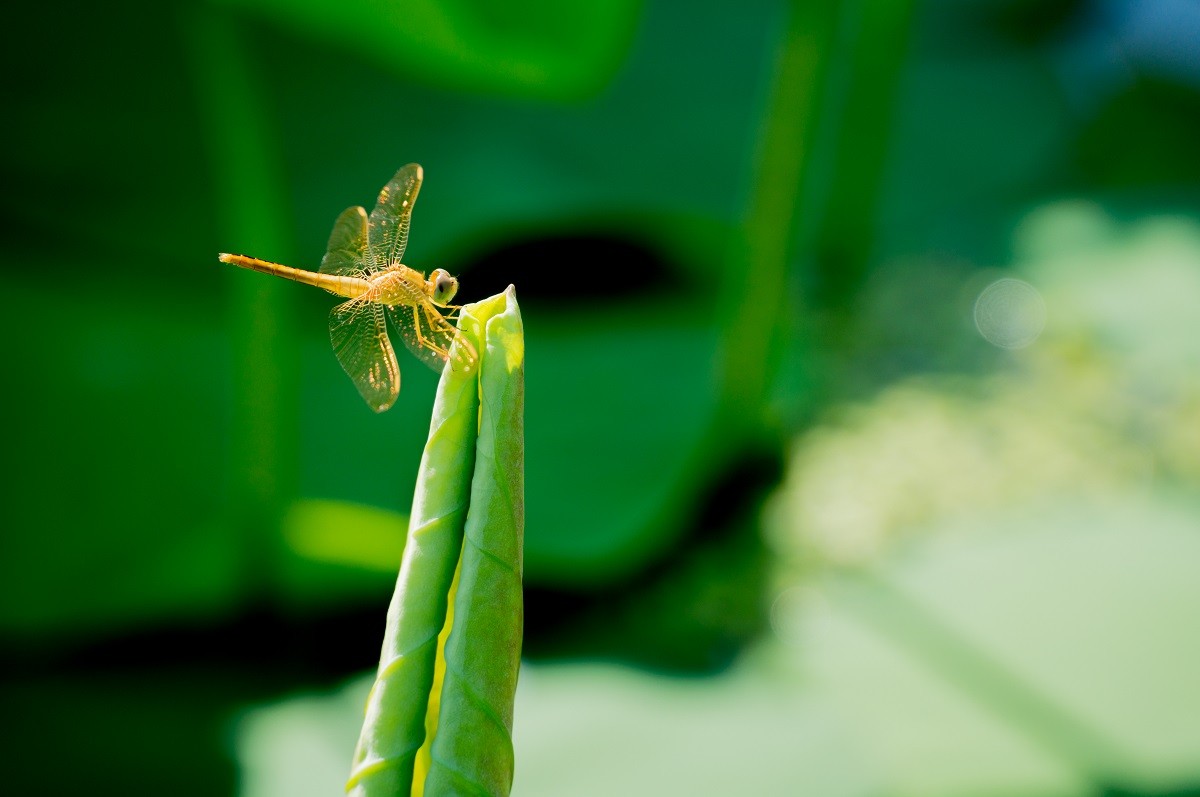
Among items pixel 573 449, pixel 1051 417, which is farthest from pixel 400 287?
pixel 1051 417

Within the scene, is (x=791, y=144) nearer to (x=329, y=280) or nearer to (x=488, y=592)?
(x=329, y=280)

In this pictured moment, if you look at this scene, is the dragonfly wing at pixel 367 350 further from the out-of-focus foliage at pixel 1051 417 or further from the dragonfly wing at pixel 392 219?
the out-of-focus foliage at pixel 1051 417

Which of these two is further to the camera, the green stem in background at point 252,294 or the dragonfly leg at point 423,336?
the green stem in background at point 252,294

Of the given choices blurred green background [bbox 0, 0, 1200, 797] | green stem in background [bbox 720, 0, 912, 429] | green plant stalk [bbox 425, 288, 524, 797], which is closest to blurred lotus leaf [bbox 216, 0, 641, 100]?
blurred green background [bbox 0, 0, 1200, 797]

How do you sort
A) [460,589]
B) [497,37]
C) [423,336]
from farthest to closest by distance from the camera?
[497,37] → [423,336] → [460,589]

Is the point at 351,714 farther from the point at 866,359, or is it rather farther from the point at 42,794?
the point at 866,359

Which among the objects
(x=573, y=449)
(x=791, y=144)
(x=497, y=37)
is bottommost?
(x=573, y=449)

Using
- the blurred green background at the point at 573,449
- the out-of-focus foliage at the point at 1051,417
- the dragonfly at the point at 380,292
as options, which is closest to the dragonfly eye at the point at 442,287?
the dragonfly at the point at 380,292
